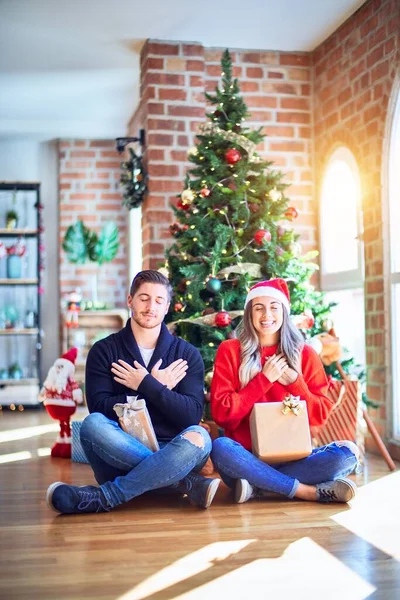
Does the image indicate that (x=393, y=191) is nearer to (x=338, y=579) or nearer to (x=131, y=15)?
(x=131, y=15)

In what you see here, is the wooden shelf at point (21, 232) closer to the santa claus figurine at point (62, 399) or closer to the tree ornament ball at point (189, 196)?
the santa claus figurine at point (62, 399)

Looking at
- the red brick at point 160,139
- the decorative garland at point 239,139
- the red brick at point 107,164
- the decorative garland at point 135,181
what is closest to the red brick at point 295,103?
the red brick at point 160,139

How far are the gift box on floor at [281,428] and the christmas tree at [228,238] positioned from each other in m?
1.05

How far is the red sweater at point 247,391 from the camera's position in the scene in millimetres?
3404

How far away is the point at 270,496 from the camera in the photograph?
3525 millimetres

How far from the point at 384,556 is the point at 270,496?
1035mm

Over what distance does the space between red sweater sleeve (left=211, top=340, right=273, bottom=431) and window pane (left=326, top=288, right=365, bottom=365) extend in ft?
6.06

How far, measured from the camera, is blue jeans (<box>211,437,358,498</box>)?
11.0 feet

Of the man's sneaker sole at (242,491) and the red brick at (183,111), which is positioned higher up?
the red brick at (183,111)

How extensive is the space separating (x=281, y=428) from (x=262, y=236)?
1.34 meters

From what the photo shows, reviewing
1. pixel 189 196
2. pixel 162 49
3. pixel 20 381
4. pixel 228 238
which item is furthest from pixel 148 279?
pixel 20 381

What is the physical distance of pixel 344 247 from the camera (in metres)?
5.34

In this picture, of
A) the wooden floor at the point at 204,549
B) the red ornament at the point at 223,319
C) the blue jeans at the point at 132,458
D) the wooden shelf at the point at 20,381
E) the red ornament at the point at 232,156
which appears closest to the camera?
the wooden floor at the point at 204,549

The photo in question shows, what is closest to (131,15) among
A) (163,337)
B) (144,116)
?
(144,116)
